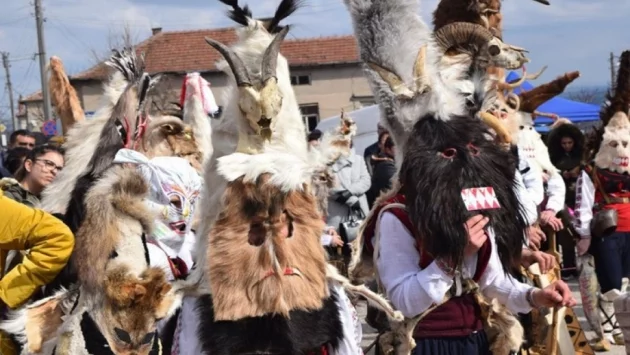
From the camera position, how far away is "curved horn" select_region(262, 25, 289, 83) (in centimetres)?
326

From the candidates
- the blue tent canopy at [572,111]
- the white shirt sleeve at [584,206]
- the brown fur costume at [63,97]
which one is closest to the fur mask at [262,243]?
the brown fur costume at [63,97]

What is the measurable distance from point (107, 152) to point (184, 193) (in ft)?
1.33

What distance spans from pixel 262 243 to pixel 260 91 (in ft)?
1.75

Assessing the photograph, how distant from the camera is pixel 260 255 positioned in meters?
3.16

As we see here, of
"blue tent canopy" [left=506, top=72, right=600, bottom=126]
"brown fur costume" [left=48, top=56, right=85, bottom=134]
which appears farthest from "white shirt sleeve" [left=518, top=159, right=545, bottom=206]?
"blue tent canopy" [left=506, top=72, right=600, bottom=126]

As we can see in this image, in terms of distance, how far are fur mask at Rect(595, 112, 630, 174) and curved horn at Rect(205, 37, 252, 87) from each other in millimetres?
5356

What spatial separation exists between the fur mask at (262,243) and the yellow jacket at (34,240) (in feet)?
3.01

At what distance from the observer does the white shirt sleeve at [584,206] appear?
780 centimetres

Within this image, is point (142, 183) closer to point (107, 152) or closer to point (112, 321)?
point (107, 152)

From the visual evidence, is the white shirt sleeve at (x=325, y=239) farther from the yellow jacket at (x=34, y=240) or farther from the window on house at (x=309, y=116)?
the yellow jacket at (x=34, y=240)

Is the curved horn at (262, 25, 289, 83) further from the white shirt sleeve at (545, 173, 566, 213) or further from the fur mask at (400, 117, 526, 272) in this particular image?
the white shirt sleeve at (545, 173, 566, 213)

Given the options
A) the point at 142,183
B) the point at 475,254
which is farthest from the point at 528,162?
the point at 142,183

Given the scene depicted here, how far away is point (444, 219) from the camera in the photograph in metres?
3.52

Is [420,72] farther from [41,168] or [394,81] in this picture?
[41,168]
